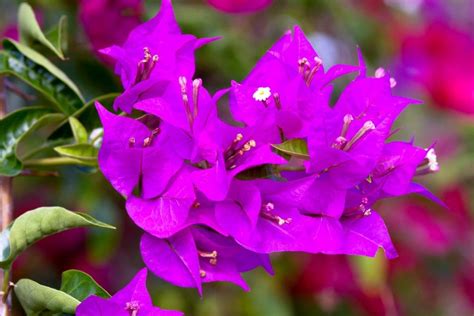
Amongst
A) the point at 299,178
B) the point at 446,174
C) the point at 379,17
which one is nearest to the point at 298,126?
the point at 299,178

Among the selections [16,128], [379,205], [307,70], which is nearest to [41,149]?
[16,128]

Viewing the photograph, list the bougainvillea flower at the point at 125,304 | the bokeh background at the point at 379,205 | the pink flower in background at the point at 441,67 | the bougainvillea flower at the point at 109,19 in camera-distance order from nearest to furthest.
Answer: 1. the bougainvillea flower at the point at 125,304
2. the bougainvillea flower at the point at 109,19
3. the bokeh background at the point at 379,205
4. the pink flower in background at the point at 441,67

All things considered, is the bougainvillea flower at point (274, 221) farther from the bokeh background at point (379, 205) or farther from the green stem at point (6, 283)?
the bokeh background at point (379, 205)

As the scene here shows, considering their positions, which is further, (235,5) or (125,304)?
(235,5)

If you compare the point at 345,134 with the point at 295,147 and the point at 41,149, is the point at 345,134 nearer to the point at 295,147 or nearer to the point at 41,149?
the point at 295,147

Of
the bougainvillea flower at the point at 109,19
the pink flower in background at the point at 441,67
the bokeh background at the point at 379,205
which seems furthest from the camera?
the pink flower in background at the point at 441,67

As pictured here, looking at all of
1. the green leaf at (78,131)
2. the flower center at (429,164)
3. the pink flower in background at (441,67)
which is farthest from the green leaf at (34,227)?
the pink flower in background at (441,67)
